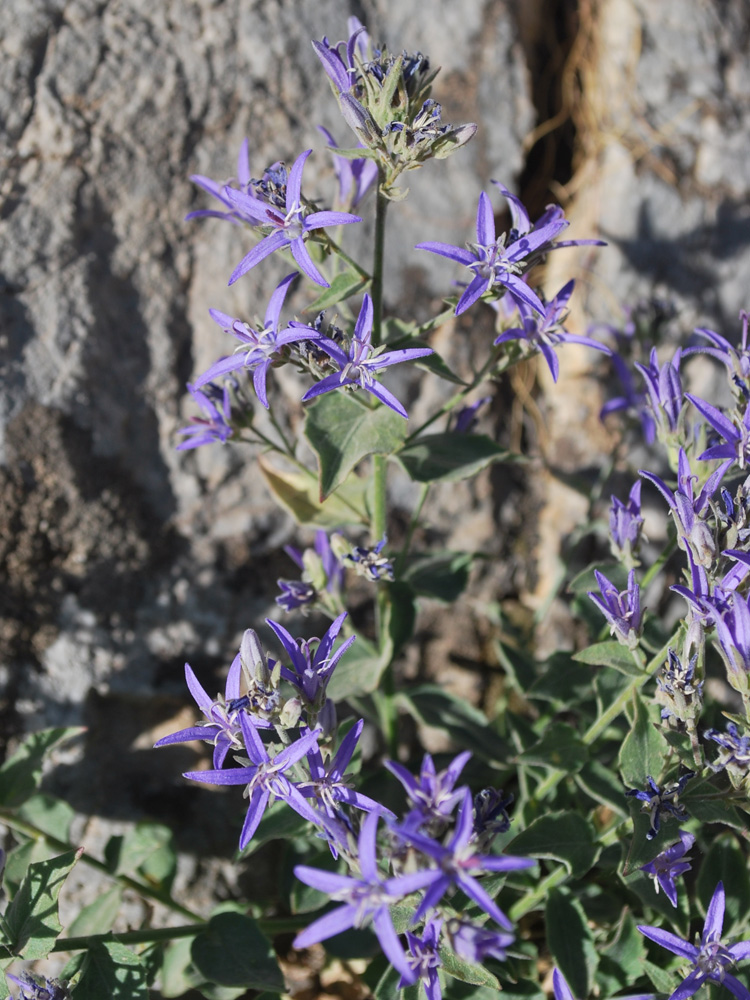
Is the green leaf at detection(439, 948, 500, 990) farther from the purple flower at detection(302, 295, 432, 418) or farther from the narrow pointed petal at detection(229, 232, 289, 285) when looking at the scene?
the narrow pointed petal at detection(229, 232, 289, 285)

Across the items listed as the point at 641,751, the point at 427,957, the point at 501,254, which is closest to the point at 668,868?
the point at 641,751

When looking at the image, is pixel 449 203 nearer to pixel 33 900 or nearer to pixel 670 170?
pixel 670 170

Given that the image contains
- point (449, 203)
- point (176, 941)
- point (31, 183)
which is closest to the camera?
point (176, 941)

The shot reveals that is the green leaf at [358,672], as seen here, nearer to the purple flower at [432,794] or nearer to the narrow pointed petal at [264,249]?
the purple flower at [432,794]

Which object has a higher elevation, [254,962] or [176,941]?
[254,962]

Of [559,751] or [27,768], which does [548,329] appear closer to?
[559,751]

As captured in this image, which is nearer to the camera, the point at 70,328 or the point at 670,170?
the point at 70,328

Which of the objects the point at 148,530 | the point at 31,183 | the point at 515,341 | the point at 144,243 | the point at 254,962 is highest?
the point at 31,183

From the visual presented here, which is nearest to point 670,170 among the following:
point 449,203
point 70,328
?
point 449,203

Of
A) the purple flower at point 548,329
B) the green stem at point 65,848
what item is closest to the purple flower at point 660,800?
the purple flower at point 548,329
